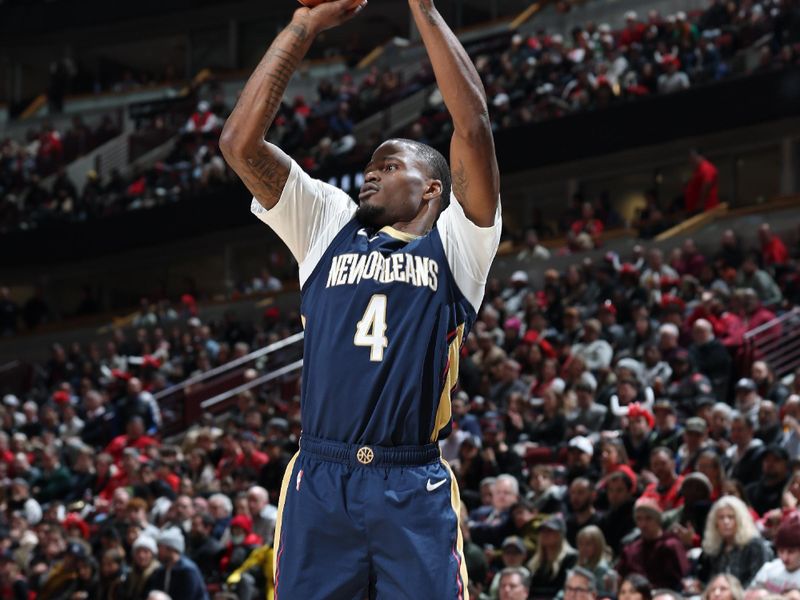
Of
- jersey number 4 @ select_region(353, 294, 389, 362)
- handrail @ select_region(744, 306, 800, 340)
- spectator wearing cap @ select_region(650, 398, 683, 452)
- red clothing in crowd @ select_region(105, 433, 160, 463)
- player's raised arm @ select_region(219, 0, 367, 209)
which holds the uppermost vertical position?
player's raised arm @ select_region(219, 0, 367, 209)

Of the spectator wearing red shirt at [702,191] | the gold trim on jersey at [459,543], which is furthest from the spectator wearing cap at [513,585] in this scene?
the spectator wearing red shirt at [702,191]

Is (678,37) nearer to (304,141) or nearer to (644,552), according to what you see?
(304,141)

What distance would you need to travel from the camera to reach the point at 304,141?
81.6 feet

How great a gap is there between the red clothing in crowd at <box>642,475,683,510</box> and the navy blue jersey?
18.0 ft

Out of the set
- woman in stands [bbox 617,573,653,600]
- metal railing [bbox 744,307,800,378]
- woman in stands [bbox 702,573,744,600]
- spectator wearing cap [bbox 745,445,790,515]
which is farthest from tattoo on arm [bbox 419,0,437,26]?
metal railing [bbox 744,307,800,378]

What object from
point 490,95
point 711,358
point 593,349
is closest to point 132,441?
point 593,349

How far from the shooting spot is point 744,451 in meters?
9.67

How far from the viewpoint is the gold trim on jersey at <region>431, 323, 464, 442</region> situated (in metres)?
4.04

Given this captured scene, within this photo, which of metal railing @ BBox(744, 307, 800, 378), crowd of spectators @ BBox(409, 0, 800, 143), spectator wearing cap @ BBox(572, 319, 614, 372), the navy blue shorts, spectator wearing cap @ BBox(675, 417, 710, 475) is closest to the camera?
the navy blue shorts

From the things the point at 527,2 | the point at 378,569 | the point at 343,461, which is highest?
the point at 527,2

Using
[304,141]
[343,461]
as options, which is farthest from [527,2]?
[343,461]

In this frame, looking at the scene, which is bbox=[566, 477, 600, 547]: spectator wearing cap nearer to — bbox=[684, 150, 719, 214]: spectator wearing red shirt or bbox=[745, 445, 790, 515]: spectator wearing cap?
bbox=[745, 445, 790, 515]: spectator wearing cap

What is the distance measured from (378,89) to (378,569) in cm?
2263

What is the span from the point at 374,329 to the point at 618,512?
5880mm
